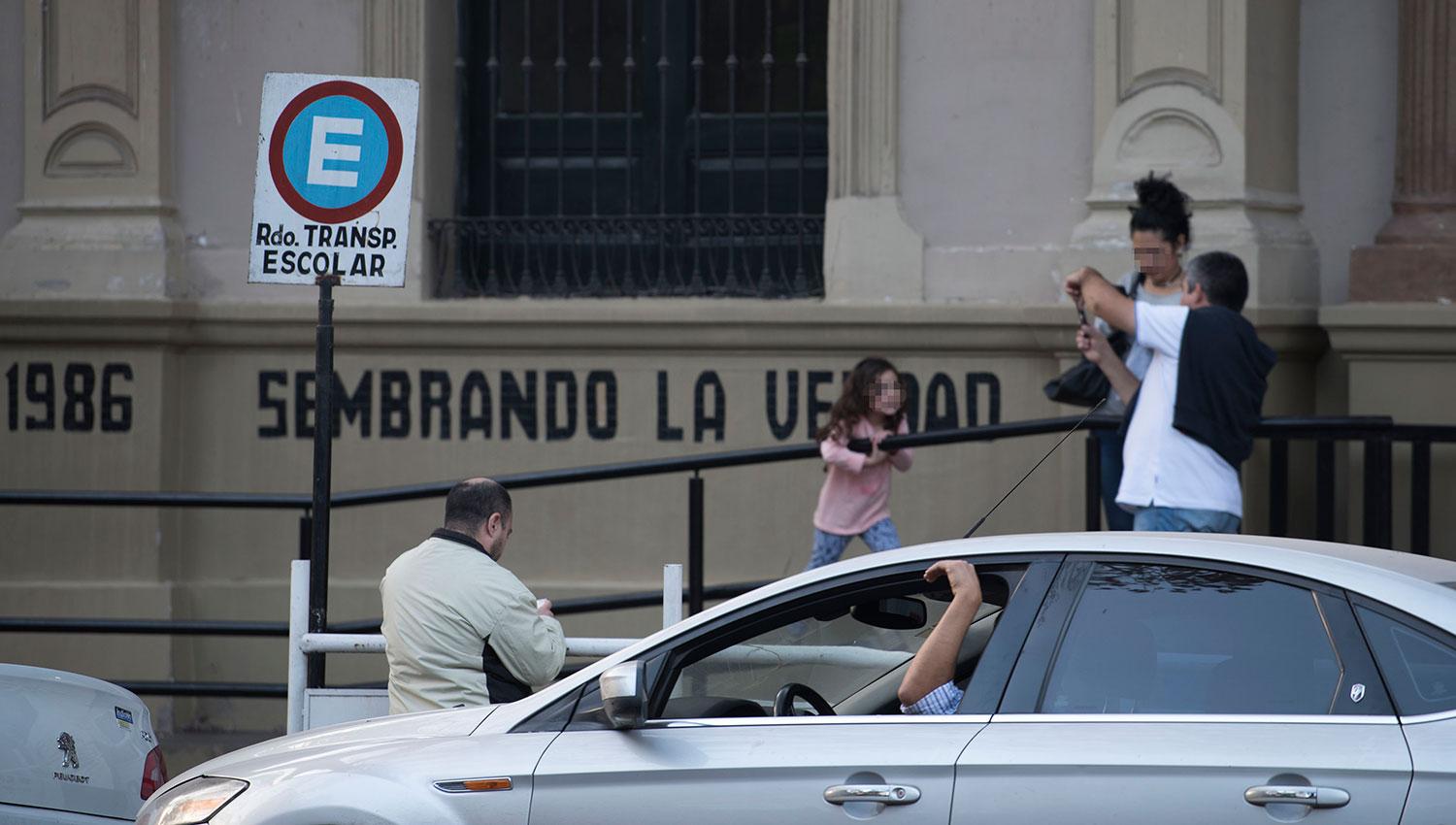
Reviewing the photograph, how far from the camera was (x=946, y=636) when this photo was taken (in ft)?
14.6

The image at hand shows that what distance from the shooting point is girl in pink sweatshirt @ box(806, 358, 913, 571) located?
27.8 ft

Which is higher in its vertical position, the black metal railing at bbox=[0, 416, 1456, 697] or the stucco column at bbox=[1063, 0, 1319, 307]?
the stucco column at bbox=[1063, 0, 1319, 307]

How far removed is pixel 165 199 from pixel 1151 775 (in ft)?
25.4

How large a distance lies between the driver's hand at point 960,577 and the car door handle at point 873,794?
1.77 ft

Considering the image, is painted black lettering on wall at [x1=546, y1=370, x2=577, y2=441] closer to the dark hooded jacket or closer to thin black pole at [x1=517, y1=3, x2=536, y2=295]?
thin black pole at [x1=517, y1=3, x2=536, y2=295]

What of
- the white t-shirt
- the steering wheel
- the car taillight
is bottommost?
the car taillight

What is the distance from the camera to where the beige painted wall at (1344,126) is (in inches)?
373

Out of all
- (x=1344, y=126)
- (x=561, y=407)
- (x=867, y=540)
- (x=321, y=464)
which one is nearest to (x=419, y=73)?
(x=561, y=407)

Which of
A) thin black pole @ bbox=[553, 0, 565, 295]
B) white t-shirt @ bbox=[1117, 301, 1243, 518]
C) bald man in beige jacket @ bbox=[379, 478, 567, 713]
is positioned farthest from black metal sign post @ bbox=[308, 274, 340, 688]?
thin black pole @ bbox=[553, 0, 565, 295]

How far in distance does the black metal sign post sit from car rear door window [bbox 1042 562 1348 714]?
3375mm

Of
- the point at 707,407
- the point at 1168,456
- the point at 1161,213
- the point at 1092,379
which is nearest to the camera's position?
the point at 1168,456

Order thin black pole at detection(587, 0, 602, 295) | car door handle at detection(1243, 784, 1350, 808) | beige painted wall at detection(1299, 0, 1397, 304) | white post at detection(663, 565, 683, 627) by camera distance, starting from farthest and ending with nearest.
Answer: thin black pole at detection(587, 0, 602, 295) < beige painted wall at detection(1299, 0, 1397, 304) < white post at detection(663, 565, 683, 627) < car door handle at detection(1243, 784, 1350, 808)

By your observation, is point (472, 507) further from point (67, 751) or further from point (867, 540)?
point (867, 540)

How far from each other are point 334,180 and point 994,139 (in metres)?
4.25
